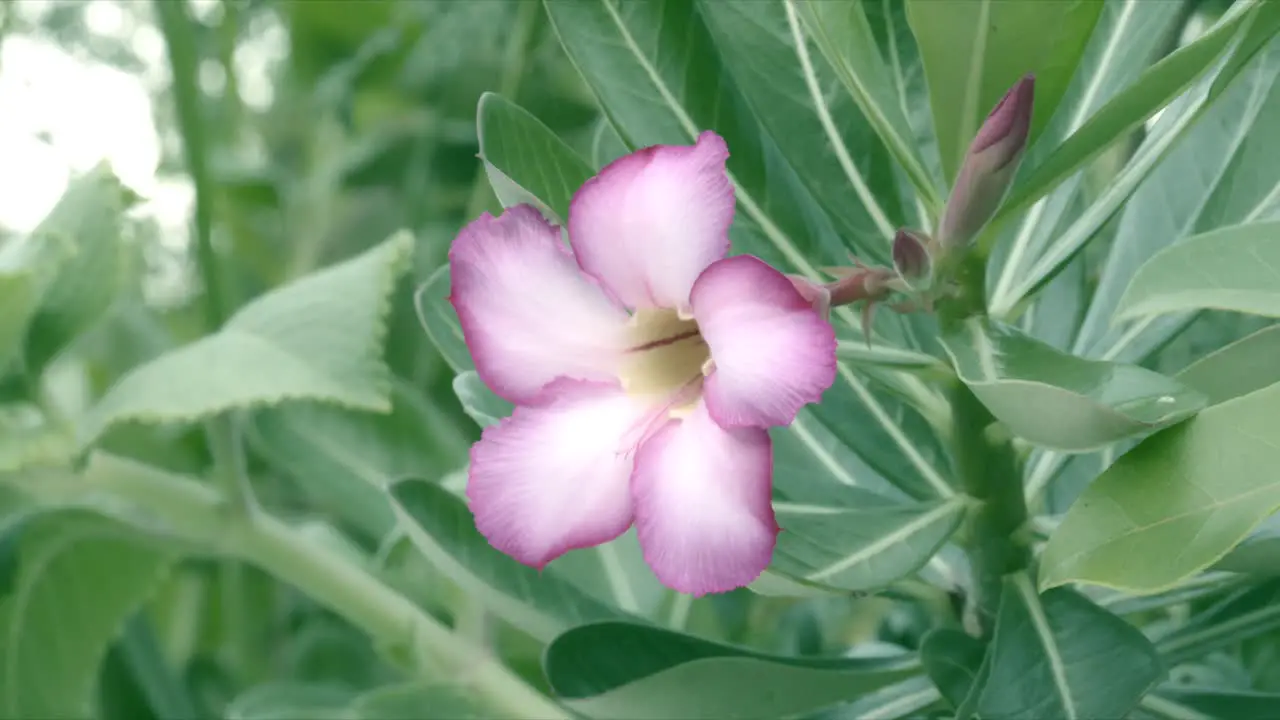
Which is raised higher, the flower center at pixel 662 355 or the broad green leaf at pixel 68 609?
the flower center at pixel 662 355

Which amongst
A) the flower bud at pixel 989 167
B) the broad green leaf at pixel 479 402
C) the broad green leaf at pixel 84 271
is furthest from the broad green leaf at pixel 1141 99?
the broad green leaf at pixel 84 271

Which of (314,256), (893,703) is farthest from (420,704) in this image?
(314,256)

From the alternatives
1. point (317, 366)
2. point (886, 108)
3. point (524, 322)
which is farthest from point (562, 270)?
point (317, 366)

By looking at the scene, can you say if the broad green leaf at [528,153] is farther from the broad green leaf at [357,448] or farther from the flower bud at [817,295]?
the broad green leaf at [357,448]

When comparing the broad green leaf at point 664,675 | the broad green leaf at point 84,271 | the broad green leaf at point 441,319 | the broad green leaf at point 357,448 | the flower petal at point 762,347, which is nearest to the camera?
the flower petal at point 762,347

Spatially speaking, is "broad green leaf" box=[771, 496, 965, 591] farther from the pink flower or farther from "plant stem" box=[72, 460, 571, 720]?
"plant stem" box=[72, 460, 571, 720]

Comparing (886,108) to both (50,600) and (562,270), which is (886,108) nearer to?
(562,270)

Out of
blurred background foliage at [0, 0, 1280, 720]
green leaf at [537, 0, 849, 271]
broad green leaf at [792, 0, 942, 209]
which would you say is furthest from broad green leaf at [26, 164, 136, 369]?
broad green leaf at [792, 0, 942, 209]
